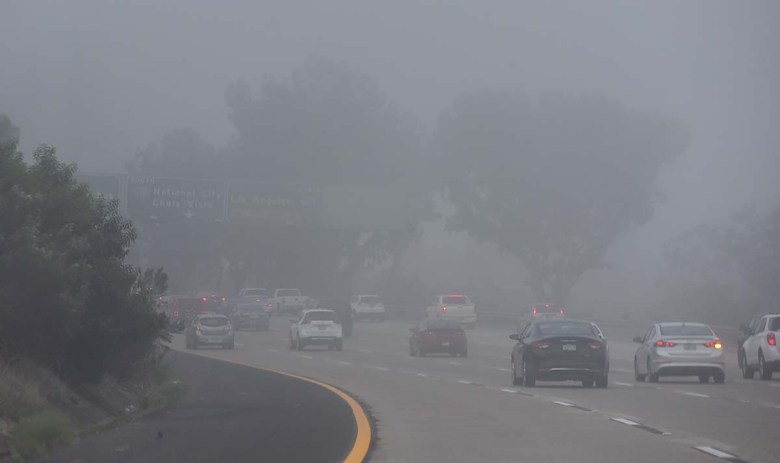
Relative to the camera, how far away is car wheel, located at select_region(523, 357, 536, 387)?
29406 millimetres

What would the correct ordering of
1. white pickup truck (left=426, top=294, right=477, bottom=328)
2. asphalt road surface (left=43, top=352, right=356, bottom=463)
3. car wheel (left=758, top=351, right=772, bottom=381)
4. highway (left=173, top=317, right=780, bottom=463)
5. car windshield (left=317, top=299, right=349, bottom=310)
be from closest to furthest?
asphalt road surface (left=43, top=352, right=356, bottom=463) → highway (left=173, top=317, right=780, bottom=463) → car wheel (left=758, top=351, right=772, bottom=381) → car windshield (left=317, top=299, right=349, bottom=310) → white pickup truck (left=426, top=294, right=477, bottom=328)

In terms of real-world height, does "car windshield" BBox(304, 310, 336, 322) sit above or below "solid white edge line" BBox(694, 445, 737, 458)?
above

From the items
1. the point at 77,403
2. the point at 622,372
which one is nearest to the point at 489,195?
the point at 622,372

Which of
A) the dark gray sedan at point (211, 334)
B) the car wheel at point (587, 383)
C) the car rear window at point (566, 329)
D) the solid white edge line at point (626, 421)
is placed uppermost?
the dark gray sedan at point (211, 334)

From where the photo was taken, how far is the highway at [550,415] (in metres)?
16.0

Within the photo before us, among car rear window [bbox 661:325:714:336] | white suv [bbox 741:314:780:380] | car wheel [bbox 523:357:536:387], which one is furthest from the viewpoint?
white suv [bbox 741:314:780:380]

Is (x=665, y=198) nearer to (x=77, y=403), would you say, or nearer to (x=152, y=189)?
(x=152, y=189)

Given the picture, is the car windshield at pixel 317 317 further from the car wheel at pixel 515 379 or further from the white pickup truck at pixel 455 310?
the car wheel at pixel 515 379

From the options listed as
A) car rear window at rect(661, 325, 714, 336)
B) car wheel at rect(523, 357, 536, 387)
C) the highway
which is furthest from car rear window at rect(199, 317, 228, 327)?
car rear window at rect(661, 325, 714, 336)

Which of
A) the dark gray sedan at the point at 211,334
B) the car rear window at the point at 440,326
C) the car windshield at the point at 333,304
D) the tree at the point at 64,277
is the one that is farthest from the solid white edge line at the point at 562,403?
the car windshield at the point at 333,304

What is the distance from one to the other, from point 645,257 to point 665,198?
234ft

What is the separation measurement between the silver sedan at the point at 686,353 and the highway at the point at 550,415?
0.43 metres

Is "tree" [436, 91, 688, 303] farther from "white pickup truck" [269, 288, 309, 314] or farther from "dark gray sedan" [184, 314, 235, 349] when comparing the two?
"dark gray sedan" [184, 314, 235, 349]

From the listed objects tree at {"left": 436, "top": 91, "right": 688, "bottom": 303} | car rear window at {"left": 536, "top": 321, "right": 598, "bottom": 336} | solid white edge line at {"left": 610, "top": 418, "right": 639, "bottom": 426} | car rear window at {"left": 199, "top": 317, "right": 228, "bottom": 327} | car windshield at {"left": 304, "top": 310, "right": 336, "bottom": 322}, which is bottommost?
solid white edge line at {"left": 610, "top": 418, "right": 639, "bottom": 426}
